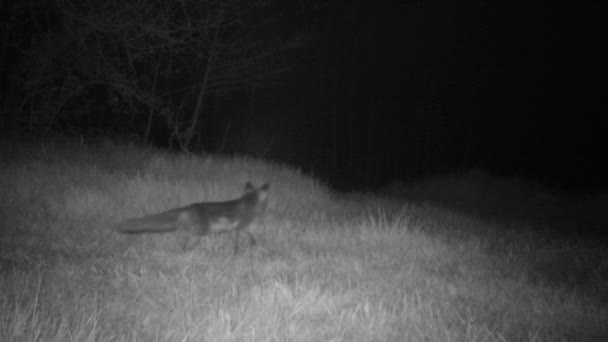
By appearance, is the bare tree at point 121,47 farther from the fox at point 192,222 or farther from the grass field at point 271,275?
the fox at point 192,222

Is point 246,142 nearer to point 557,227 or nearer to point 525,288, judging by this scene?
point 557,227

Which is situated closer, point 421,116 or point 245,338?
point 245,338

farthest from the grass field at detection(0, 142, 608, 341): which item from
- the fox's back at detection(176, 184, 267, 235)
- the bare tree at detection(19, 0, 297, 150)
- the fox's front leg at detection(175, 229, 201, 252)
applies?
the bare tree at detection(19, 0, 297, 150)

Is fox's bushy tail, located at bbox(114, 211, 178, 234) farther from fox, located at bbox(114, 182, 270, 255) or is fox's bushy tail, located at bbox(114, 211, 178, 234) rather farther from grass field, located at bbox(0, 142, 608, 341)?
grass field, located at bbox(0, 142, 608, 341)

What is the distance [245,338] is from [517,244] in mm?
4936

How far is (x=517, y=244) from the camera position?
6484mm

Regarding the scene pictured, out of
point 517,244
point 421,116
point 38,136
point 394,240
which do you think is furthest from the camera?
point 421,116

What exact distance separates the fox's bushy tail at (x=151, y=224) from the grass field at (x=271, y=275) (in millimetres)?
193

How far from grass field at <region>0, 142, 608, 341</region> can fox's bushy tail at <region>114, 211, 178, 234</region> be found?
19 centimetres

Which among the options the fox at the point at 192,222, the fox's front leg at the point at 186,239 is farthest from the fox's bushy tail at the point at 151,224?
the fox's front leg at the point at 186,239

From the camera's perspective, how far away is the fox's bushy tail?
16.0ft

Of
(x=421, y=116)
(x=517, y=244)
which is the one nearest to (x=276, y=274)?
(x=517, y=244)

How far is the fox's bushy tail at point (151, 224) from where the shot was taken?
4.88 metres

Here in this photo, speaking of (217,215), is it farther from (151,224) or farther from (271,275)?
(271,275)
